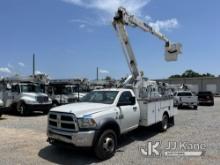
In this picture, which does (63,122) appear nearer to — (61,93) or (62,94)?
(62,94)

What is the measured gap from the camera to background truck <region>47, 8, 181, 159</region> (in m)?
6.99

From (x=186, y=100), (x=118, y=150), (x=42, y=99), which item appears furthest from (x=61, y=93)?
(x=118, y=150)

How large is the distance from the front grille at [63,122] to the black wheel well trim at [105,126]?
1.95 ft

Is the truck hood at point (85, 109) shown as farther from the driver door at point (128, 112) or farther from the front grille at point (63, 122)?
the driver door at point (128, 112)

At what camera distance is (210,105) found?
2916 cm

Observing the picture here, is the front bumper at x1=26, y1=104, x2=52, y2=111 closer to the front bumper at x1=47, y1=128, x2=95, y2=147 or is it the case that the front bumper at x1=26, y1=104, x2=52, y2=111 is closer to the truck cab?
the truck cab

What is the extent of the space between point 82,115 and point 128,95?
2583mm

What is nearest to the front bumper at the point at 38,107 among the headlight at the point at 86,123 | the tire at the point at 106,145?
the tire at the point at 106,145

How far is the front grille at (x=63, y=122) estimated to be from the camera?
7.07 metres

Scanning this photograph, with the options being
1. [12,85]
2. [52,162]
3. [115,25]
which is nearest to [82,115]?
[52,162]

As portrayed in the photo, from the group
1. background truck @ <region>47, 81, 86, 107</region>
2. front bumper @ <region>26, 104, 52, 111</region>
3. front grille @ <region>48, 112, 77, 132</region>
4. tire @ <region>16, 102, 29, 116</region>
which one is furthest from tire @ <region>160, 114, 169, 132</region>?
background truck @ <region>47, 81, 86, 107</region>

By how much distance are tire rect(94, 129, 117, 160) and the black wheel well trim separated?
108mm

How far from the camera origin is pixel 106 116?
24.6 feet

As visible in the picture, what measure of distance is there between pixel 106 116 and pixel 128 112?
1377mm
